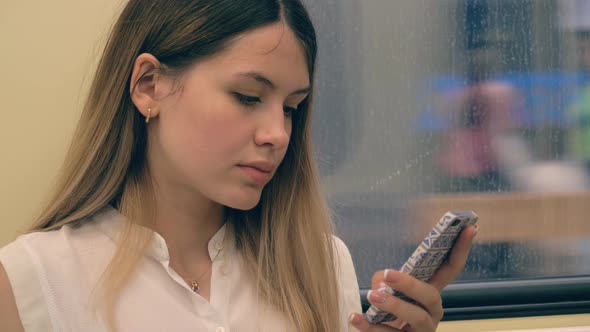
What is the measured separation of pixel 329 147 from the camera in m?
1.51

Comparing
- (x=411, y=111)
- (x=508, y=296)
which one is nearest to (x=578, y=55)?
(x=411, y=111)

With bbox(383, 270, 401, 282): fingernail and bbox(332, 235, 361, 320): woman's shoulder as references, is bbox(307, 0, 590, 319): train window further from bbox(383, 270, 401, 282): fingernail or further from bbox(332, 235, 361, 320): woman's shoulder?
bbox(383, 270, 401, 282): fingernail

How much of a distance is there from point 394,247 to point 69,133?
0.72 metres

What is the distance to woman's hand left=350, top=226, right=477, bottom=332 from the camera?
44.3 inches

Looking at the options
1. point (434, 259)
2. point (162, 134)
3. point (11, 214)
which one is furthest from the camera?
point (11, 214)

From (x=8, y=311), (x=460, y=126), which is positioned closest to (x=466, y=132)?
(x=460, y=126)

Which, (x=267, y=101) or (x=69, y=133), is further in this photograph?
(x=69, y=133)

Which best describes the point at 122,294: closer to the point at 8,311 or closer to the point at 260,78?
the point at 8,311

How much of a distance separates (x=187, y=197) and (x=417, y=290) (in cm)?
46

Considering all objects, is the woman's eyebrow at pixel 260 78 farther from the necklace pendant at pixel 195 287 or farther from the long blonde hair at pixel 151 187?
the necklace pendant at pixel 195 287

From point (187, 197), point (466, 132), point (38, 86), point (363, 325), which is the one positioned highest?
point (38, 86)

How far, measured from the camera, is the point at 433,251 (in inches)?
43.7

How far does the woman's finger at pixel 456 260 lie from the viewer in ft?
3.68

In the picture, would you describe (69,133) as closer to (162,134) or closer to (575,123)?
(162,134)
